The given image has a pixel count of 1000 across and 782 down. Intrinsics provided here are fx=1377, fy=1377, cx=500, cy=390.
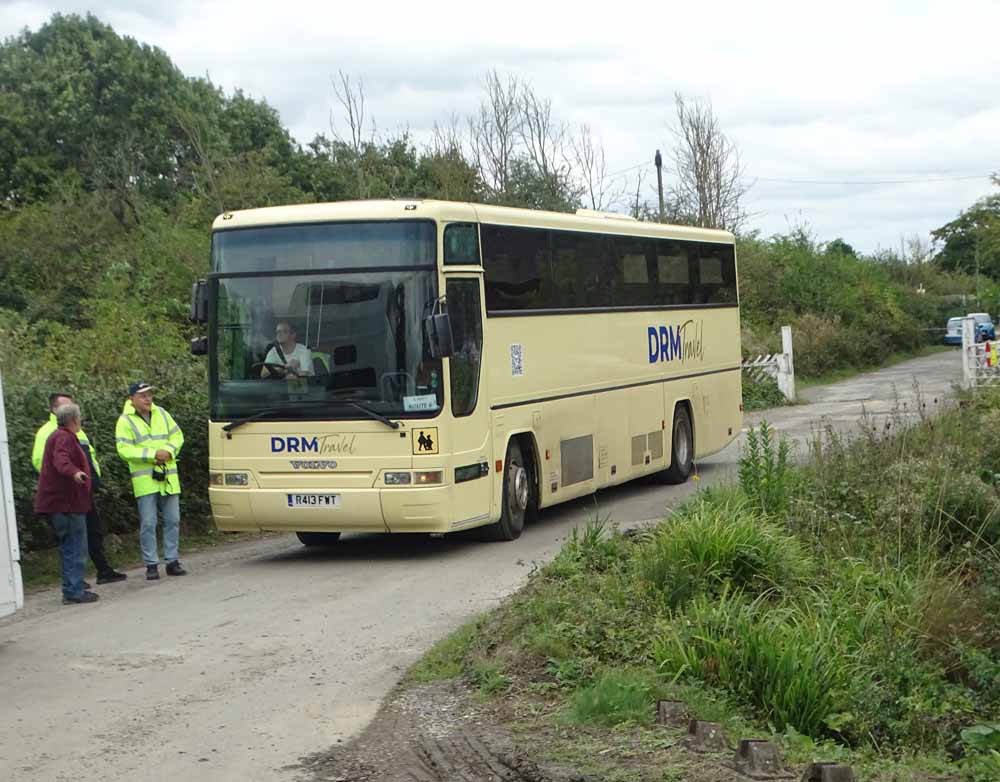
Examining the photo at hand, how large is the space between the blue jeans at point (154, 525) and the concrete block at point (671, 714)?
7.21 metres

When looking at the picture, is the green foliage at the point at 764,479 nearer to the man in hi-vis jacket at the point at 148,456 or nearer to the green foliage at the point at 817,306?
the man in hi-vis jacket at the point at 148,456

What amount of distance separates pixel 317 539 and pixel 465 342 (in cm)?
323

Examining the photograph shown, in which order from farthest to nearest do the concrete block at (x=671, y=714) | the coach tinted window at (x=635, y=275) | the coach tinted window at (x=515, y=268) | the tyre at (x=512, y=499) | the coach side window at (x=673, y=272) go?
the coach side window at (x=673, y=272)
the coach tinted window at (x=635, y=275)
the tyre at (x=512, y=499)
the coach tinted window at (x=515, y=268)
the concrete block at (x=671, y=714)

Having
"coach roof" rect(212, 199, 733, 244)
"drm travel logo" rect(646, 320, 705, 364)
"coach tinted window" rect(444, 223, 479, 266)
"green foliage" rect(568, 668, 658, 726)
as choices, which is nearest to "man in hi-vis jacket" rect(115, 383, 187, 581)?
"coach roof" rect(212, 199, 733, 244)

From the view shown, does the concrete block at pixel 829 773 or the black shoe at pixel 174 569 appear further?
the black shoe at pixel 174 569

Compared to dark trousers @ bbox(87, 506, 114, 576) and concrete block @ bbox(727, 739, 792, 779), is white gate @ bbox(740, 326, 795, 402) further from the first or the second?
concrete block @ bbox(727, 739, 792, 779)

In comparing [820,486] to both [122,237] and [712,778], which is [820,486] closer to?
[712,778]

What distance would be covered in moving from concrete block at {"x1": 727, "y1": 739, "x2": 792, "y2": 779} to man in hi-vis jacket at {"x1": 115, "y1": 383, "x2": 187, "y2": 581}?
26.6 feet

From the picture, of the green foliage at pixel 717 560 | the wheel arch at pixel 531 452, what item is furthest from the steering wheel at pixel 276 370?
the green foliage at pixel 717 560

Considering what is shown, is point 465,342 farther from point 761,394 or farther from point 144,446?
point 761,394

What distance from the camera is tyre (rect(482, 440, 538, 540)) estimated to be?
48.3 ft

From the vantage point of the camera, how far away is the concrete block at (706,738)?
6855 millimetres

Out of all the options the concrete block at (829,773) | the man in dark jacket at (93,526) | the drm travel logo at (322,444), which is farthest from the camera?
the drm travel logo at (322,444)

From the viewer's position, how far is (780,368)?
35375mm
